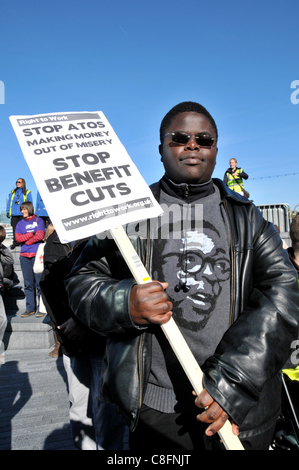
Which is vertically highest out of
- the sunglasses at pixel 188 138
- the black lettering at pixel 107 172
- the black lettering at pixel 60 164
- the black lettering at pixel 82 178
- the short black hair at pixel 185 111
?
the short black hair at pixel 185 111

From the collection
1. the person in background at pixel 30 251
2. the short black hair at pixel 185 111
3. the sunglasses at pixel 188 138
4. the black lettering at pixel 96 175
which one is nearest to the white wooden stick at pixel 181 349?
the black lettering at pixel 96 175

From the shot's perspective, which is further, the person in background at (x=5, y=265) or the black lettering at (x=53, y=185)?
the person in background at (x=5, y=265)

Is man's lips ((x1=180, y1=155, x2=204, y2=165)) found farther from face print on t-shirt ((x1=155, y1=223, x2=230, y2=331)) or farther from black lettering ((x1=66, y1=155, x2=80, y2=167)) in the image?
black lettering ((x1=66, y1=155, x2=80, y2=167))

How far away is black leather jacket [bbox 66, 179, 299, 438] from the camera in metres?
1.40

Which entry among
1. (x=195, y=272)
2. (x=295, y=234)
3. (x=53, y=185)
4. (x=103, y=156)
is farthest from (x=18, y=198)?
(x=195, y=272)

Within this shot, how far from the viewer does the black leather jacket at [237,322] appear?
1404 millimetres

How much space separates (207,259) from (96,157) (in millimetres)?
742

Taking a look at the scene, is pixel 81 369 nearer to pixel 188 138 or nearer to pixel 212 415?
pixel 212 415

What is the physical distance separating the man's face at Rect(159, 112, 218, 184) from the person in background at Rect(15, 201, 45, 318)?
5896mm

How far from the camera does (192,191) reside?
6.01 ft

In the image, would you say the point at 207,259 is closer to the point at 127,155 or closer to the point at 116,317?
the point at 116,317

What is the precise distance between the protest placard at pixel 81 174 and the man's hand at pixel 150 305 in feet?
1.06

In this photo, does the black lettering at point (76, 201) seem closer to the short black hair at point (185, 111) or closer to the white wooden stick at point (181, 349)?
the white wooden stick at point (181, 349)
